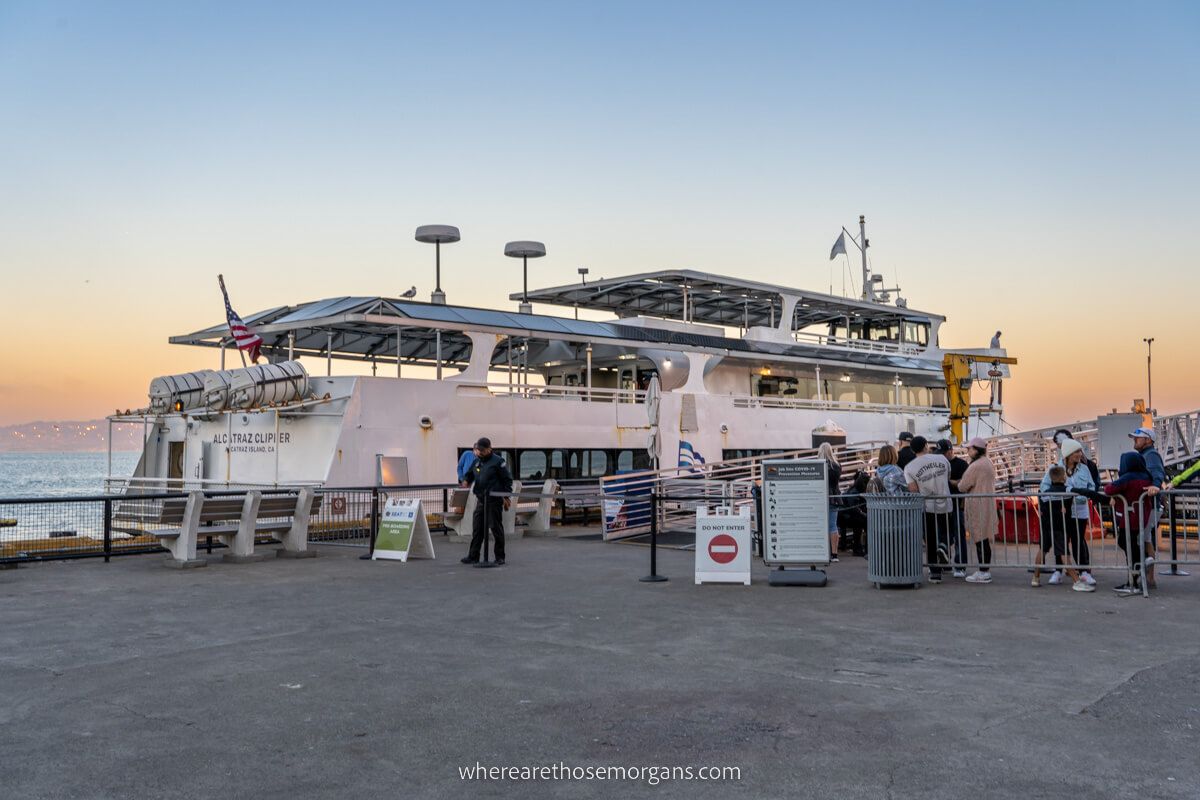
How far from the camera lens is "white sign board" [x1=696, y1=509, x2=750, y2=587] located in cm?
1191

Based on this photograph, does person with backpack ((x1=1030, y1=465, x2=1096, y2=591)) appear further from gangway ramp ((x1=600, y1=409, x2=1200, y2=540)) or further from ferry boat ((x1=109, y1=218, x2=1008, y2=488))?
ferry boat ((x1=109, y1=218, x2=1008, y2=488))

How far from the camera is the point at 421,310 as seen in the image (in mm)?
22250

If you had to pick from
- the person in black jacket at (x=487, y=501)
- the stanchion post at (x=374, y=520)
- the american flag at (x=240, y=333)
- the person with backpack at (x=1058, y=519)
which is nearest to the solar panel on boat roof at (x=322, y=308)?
the american flag at (x=240, y=333)

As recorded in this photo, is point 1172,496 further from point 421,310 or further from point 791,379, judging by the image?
point 791,379

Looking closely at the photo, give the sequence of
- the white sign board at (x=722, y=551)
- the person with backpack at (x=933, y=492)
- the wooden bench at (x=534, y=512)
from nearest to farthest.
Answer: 1. the white sign board at (x=722, y=551)
2. the person with backpack at (x=933, y=492)
3. the wooden bench at (x=534, y=512)

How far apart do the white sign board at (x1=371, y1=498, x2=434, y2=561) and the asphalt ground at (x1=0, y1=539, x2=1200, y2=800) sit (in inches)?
129

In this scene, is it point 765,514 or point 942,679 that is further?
point 765,514

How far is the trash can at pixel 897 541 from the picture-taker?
37.1 ft

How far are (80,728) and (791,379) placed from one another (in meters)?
29.7

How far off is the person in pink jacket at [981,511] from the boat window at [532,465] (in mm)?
12977

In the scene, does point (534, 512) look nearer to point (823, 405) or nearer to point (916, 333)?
point (823, 405)

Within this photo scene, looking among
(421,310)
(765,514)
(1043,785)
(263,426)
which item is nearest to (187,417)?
(263,426)

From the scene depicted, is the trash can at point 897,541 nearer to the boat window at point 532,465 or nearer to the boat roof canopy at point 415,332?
the boat roof canopy at point 415,332

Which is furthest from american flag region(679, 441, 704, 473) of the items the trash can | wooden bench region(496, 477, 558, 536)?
the trash can
